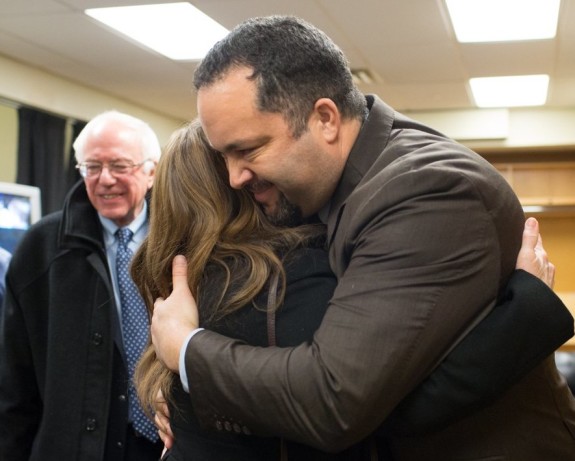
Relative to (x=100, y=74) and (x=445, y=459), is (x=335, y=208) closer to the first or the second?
(x=445, y=459)

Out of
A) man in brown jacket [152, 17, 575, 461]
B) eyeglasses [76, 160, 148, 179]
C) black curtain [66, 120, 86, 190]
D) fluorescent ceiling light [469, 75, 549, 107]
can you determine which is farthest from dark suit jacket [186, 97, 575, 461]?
black curtain [66, 120, 86, 190]

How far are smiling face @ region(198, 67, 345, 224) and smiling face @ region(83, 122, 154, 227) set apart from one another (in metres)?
1.06

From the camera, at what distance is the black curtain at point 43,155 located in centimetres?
559

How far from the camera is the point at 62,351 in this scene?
206 centimetres

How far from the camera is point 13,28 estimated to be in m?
4.50

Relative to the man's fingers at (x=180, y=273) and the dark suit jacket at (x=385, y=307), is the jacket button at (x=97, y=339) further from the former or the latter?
the dark suit jacket at (x=385, y=307)

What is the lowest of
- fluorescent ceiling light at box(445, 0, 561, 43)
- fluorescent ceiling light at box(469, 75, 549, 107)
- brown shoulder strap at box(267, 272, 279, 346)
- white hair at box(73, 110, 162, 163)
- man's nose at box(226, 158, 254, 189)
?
brown shoulder strap at box(267, 272, 279, 346)

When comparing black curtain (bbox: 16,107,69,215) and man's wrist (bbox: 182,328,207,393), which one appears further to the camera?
black curtain (bbox: 16,107,69,215)

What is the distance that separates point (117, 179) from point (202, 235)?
106 cm

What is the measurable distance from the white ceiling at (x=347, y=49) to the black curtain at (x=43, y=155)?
0.36 metres

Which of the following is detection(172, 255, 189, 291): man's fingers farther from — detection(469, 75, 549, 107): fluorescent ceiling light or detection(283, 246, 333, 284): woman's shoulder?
detection(469, 75, 549, 107): fluorescent ceiling light

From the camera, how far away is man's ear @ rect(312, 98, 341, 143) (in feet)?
4.00

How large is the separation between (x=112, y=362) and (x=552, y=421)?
1.17 metres

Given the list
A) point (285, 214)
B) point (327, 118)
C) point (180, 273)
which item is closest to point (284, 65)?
point (327, 118)
